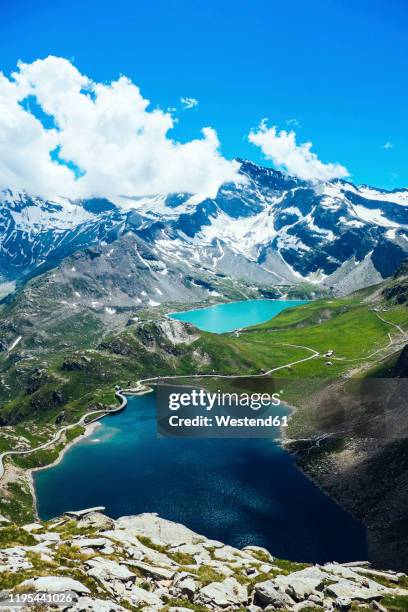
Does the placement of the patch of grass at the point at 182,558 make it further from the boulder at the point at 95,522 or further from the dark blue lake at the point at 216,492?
the dark blue lake at the point at 216,492

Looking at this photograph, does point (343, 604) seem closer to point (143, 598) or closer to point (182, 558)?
point (182, 558)

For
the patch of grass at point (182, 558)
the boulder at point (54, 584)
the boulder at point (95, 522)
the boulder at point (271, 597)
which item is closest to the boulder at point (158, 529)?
the boulder at point (95, 522)

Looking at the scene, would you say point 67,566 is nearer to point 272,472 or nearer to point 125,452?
point 272,472

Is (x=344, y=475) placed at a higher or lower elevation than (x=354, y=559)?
higher

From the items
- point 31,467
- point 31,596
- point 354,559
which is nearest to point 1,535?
point 31,596

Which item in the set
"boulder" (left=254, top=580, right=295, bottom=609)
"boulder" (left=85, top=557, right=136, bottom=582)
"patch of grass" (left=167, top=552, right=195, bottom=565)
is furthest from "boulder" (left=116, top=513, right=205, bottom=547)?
"boulder" (left=85, top=557, right=136, bottom=582)

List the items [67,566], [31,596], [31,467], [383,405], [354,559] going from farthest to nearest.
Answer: [31,467], [383,405], [354,559], [67,566], [31,596]

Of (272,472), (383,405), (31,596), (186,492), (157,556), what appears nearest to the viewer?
(31,596)
